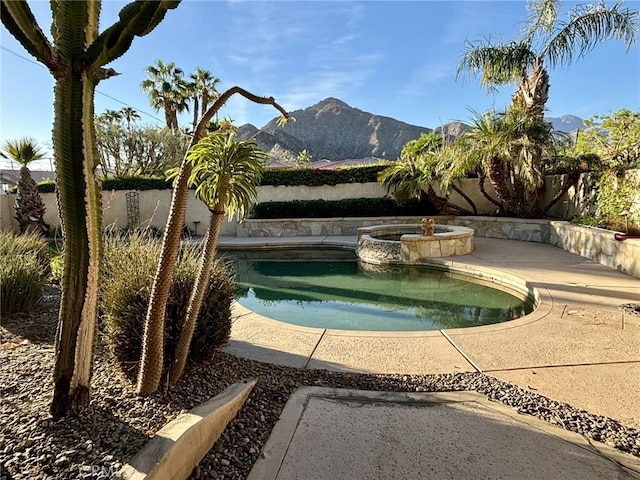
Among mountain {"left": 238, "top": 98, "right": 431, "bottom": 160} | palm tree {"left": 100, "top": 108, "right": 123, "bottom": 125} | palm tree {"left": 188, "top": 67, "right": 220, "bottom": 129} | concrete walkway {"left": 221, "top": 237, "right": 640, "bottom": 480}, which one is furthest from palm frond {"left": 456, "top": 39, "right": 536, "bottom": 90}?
mountain {"left": 238, "top": 98, "right": 431, "bottom": 160}

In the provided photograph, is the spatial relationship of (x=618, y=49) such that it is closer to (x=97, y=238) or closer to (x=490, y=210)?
(x=490, y=210)

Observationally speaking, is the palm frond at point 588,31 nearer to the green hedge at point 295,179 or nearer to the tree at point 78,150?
the green hedge at point 295,179

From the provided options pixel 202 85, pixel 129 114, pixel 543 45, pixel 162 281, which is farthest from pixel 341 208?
pixel 129 114

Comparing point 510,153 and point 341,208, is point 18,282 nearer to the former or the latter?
point 341,208

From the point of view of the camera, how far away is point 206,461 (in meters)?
1.86

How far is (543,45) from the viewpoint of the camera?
10.3 meters

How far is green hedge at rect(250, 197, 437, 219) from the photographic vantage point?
1270 centimetres

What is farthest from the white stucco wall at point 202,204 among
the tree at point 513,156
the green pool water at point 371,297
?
the green pool water at point 371,297

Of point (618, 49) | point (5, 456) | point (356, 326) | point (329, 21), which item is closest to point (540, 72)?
point (618, 49)

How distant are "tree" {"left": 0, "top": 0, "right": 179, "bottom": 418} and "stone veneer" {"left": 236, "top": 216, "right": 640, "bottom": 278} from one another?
24.0 feet

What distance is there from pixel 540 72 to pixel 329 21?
21.8 feet

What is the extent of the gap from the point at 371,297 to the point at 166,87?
21.1 m

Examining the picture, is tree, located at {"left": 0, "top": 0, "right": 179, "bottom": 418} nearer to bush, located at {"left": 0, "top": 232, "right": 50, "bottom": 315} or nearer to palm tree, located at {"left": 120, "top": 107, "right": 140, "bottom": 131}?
bush, located at {"left": 0, "top": 232, "right": 50, "bottom": 315}

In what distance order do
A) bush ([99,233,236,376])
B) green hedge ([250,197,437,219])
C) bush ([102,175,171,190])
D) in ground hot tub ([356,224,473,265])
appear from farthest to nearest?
1. bush ([102,175,171,190])
2. green hedge ([250,197,437,219])
3. in ground hot tub ([356,224,473,265])
4. bush ([99,233,236,376])
